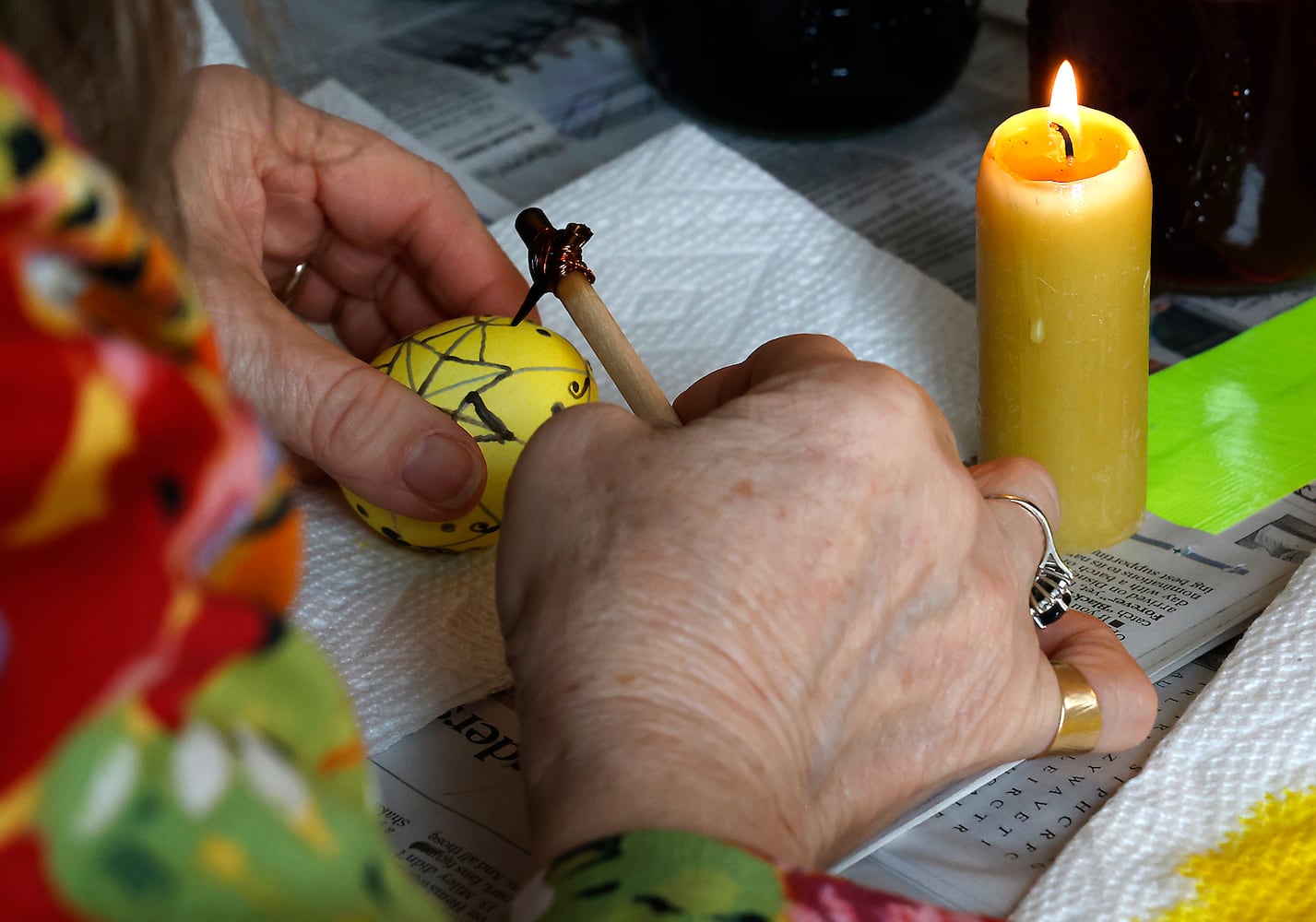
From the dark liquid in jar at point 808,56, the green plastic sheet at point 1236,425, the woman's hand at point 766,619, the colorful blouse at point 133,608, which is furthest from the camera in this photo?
the dark liquid in jar at point 808,56

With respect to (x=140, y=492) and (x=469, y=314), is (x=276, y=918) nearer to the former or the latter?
(x=140, y=492)

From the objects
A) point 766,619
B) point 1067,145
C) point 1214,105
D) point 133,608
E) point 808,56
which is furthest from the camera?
point 808,56

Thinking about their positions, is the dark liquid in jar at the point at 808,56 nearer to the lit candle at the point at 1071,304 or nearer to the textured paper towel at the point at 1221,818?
the lit candle at the point at 1071,304

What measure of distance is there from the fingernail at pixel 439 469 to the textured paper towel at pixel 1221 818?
0.74 ft

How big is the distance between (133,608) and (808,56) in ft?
1.98

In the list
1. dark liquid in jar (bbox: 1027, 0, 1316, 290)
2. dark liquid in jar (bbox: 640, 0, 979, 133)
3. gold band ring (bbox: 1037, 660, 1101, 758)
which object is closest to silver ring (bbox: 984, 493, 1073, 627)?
gold band ring (bbox: 1037, 660, 1101, 758)

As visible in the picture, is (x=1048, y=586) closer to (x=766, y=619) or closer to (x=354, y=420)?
(x=766, y=619)

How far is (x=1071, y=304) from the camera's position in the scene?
1.48ft

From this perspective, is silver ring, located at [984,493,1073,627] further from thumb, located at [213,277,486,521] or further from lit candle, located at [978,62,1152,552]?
thumb, located at [213,277,486,521]

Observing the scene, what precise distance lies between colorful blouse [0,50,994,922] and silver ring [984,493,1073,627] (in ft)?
0.85

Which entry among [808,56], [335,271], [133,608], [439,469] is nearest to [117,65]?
[133,608]

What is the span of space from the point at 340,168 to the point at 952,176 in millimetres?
360

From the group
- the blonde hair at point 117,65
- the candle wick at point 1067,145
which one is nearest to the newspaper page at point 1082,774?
the candle wick at point 1067,145

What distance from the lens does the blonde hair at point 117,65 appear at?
0.73 ft
